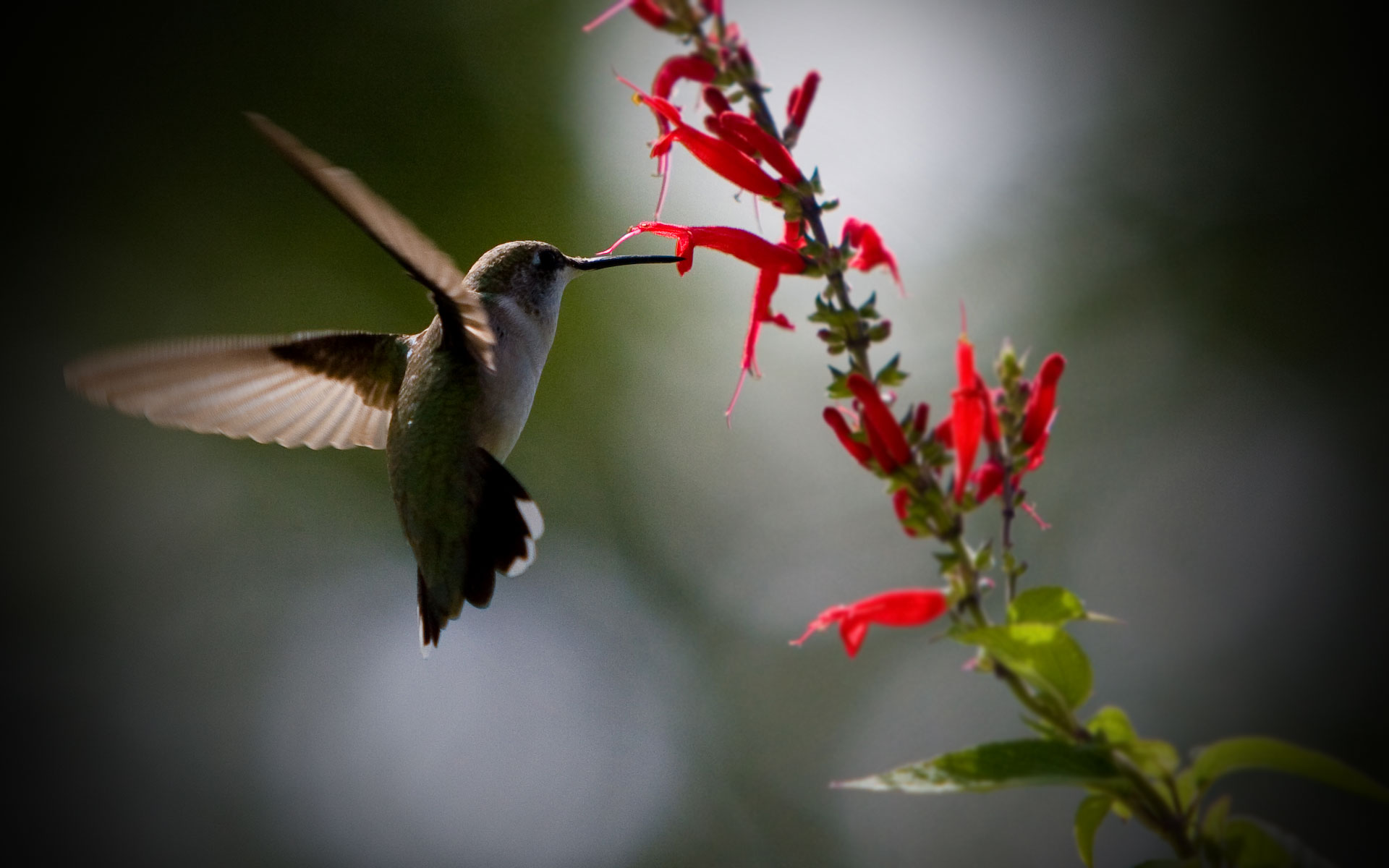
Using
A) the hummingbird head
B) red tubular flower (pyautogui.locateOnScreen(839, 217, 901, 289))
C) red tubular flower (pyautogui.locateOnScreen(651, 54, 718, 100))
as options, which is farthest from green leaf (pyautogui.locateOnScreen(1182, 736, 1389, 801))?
the hummingbird head

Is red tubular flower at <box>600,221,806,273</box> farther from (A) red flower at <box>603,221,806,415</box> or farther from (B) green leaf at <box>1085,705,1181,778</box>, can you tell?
(B) green leaf at <box>1085,705,1181,778</box>

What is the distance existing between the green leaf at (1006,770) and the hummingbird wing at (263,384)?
173cm

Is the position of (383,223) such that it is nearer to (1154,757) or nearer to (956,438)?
(956,438)

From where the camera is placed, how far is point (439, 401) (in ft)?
8.28

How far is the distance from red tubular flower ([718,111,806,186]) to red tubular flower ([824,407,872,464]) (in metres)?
0.35

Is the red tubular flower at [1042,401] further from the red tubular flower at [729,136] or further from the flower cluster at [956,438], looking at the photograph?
the red tubular flower at [729,136]

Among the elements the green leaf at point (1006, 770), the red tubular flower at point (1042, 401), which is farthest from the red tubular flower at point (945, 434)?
the green leaf at point (1006, 770)

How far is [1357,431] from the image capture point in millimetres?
5723

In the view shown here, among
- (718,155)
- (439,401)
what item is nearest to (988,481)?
(718,155)

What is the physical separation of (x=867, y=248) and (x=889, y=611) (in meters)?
0.58

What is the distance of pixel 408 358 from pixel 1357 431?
5.24 meters

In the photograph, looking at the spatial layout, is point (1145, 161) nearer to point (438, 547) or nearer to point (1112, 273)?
point (1112, 273)

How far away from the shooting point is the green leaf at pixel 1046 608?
1.28 metres

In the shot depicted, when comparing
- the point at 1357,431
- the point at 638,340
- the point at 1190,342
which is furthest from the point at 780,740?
the point at 1357,431
